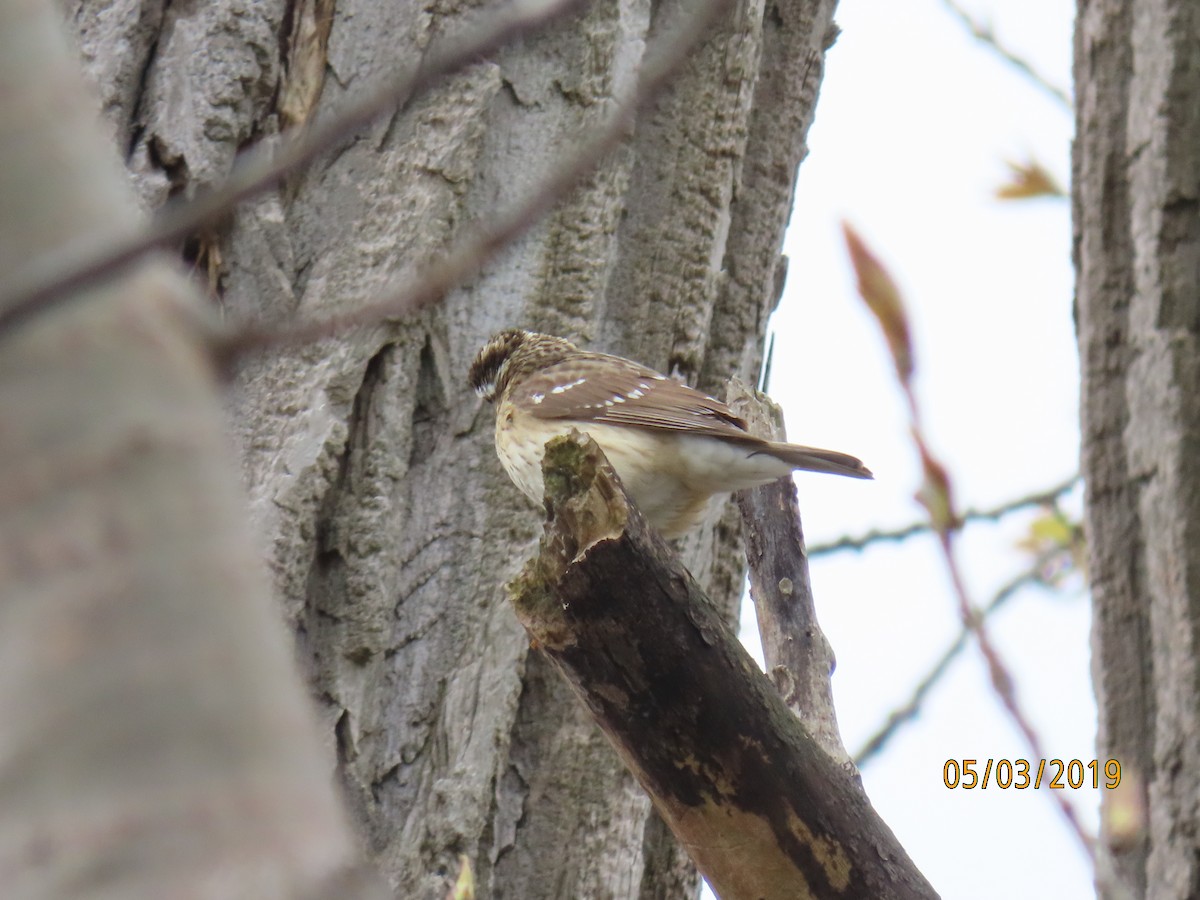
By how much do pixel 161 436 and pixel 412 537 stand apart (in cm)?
252

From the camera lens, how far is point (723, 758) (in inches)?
87.9

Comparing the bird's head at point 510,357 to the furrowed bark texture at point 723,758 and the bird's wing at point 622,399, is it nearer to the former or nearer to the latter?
the bird's wing at point 622,399

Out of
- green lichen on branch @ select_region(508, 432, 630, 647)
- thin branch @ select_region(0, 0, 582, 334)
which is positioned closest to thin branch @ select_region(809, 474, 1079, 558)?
green lichen on branch @ select_region(508, 432, 630, 647)

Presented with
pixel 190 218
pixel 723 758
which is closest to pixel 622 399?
pixel 723 758

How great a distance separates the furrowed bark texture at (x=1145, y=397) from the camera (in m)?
3.07

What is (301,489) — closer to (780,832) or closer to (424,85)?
(780,832)

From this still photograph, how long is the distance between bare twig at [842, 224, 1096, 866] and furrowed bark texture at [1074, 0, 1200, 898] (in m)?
2.05

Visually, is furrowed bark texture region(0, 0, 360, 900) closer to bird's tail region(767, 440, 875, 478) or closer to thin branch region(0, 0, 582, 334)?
thin branch region(0, 0, 582, 334)

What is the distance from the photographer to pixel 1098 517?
132 inches

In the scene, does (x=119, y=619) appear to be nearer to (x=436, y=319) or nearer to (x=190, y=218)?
(x=190, y=218)

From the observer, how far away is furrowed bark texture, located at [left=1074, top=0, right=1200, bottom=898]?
3.07 meters

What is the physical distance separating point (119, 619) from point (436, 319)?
2751mm

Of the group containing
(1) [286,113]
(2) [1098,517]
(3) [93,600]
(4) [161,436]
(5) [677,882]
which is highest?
(1) [286,113]

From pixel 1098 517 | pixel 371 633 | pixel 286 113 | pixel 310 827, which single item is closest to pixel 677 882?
pixel 371 633
